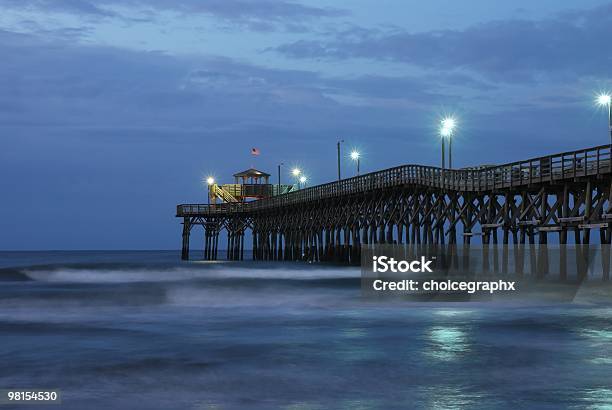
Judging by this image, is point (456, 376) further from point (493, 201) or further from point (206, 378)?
point (493, 201)

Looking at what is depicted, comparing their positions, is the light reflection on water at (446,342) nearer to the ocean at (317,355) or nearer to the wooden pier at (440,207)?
the ocean at (317,355)

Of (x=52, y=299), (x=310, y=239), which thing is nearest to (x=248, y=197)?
(x=310, y=239)

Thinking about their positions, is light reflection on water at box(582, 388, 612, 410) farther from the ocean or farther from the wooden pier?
the wooden pier

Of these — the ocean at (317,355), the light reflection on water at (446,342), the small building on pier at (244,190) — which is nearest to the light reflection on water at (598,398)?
the ocean at (317,355)

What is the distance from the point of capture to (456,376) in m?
14.6

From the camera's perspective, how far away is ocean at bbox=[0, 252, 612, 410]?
1293 centimetres

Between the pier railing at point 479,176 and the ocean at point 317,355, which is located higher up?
the pier railing at point 479,176

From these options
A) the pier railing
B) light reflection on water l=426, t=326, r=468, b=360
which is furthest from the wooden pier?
light reflection on water l=426, t=326, r=468, b=360

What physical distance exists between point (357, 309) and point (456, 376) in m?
13.4

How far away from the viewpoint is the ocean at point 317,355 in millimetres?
12930

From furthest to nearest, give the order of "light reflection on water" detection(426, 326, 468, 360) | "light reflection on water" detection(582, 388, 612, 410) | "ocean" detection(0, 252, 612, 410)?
"light reflection on water" detection(426, 326, 468, 360)
"ocean" detection(0, 252, 612, 410)
"light reflection on water" detection(582, 388, 612, 410)

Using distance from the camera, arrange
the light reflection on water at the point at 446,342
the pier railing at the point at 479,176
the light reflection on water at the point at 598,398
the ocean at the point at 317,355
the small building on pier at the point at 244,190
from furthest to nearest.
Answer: the small building on pier at the point at 244,190, the pier railing at the point at 479,176, the light reflection on water at the point at 446,342, the ocean at the point at 317,355, the light reflection on water at the point at 598,398

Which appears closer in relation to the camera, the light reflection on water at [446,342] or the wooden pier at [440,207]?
the light reflection on water at [446,342]

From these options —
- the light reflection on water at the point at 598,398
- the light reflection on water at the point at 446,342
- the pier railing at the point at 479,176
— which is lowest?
the light reflection on water at the point at 598,398
